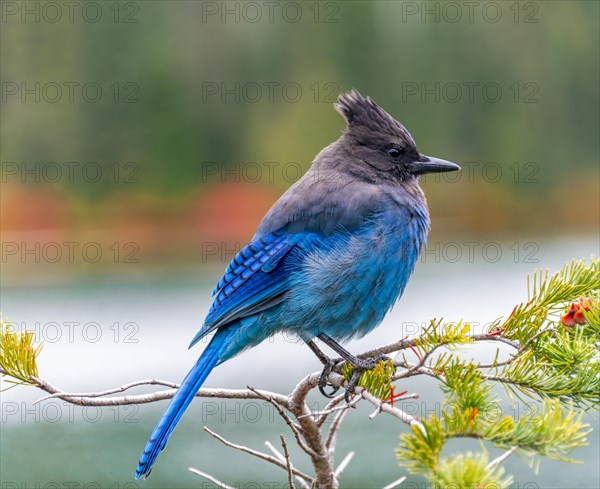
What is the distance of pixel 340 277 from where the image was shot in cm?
343

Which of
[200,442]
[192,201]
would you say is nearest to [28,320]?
[200,442]

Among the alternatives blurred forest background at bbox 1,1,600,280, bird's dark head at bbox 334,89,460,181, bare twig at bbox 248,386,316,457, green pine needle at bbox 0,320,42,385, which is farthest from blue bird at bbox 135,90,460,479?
blurred forest background at bbox 1,1,600,280

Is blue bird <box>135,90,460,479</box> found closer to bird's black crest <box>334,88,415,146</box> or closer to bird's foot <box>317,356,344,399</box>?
bird's foot <box>317,356,344,399</box>

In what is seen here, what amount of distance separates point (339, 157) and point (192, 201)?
44.7 ft

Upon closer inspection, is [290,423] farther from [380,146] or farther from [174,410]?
[380,146]

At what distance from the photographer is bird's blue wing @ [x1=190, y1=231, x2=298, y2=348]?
3404 mm

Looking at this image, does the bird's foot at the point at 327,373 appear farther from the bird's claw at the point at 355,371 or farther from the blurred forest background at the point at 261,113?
the blurred forest background at the point at 261,113

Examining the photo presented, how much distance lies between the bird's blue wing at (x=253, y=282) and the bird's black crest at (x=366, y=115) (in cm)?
65

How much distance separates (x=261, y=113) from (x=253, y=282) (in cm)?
1483

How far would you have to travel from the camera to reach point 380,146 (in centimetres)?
388

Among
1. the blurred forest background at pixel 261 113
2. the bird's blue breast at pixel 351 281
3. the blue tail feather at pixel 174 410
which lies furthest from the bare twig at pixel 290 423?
the blurred forest background at pixel 261 113

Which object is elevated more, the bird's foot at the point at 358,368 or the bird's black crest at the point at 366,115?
the bird's black crest at the point at 366,115

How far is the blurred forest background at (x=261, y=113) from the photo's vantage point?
1689 centimetres

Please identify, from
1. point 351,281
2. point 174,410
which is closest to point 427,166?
point 351,281
